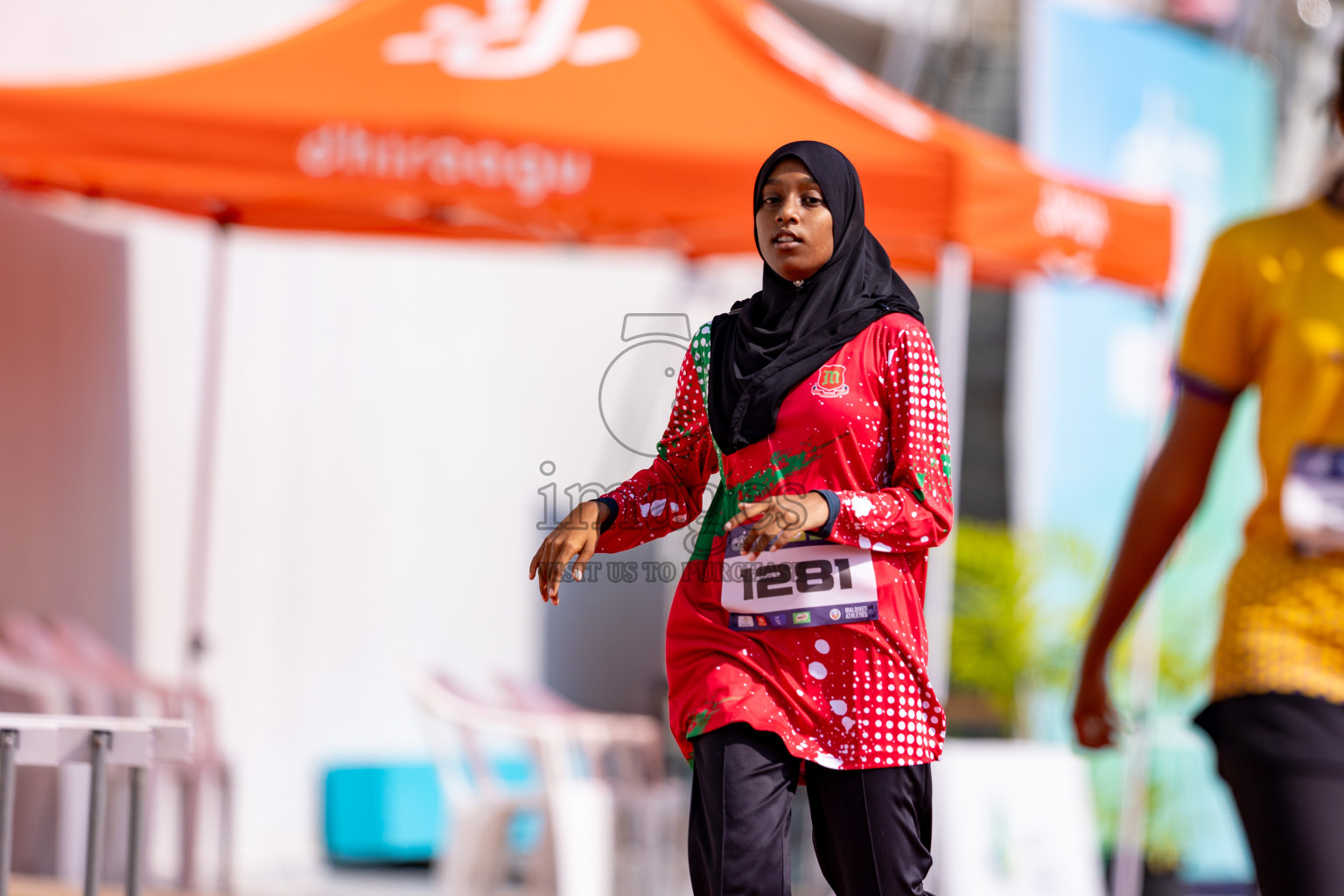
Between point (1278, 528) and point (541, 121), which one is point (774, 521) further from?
point (541, 121)

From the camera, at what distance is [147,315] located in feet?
21.0

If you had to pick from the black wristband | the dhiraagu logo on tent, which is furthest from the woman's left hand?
the dhiraagu logo on tent

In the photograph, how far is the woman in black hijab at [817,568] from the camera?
2.05 m

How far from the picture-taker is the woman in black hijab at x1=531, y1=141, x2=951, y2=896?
6.74 feet

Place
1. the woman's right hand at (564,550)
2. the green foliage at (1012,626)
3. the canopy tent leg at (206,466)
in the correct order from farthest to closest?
the green foliage at (1012,626)
the canopy tent leg at (206,466)
the woman's right hand at (564,550)

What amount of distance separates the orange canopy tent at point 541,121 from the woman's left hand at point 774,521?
114 inches

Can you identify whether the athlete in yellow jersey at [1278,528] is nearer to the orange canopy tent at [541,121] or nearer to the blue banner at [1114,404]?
the orange canopy tent at [541,121]

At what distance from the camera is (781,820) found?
2104 millimetres

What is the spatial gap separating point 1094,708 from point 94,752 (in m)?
1.54

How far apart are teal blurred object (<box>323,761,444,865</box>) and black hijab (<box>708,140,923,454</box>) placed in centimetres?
515

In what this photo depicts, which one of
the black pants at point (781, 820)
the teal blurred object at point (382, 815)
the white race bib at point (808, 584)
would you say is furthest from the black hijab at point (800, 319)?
the teal blurred object at point (382, 815)

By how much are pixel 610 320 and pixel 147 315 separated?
7.26ft

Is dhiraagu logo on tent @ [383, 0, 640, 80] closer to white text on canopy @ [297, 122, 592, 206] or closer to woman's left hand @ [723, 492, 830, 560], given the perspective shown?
white text on canopy @ [297, 122, 592, 206]

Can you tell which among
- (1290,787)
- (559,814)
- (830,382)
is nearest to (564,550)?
(830,382)
